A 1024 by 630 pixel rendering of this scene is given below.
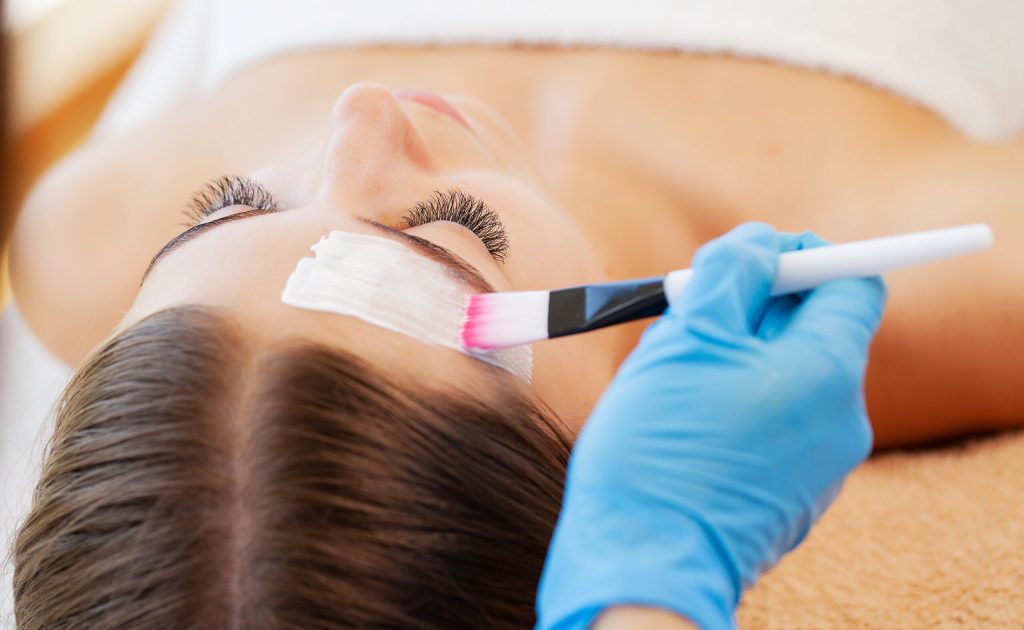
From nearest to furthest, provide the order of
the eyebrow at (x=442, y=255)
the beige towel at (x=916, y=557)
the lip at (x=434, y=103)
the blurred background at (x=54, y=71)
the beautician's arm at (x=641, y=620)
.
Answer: the beautician's arm at (x=641, y=620) → the eyebrow at (x=442, y=255) → the beige towel at (x=916, y=557) → the lip at (x=434, y=103) → the blurred background at (x=54, y=71)

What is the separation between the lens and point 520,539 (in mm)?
731

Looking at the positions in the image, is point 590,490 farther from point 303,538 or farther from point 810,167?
point 810,167

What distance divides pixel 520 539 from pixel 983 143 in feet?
3.27

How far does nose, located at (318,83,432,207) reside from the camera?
0.87 m

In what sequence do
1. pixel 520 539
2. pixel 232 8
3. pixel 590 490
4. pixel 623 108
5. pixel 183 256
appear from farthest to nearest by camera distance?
pixel 232 8
pixel 623 108
pixel 183 256
pixel 520 539
pixel 590 490

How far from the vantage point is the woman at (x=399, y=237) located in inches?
26.5

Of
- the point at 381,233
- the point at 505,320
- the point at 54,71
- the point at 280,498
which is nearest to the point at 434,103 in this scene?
the point at 381,233

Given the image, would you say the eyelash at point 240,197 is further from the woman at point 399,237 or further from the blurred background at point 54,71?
the blurred background at point 54,71

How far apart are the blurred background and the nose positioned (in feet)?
4.89

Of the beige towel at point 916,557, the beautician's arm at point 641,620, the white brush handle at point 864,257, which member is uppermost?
the white brush handle at point 864,257

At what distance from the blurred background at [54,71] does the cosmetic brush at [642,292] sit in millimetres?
1761

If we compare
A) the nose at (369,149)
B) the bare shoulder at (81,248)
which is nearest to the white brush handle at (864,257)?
the nose at (369,149)

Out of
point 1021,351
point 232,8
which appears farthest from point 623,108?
point 232,8

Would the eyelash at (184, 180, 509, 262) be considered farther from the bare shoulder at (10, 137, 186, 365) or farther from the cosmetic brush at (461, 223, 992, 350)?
the bare shoulder at (10, 137, 186, 365)
